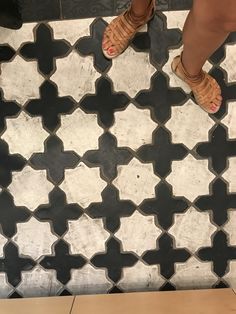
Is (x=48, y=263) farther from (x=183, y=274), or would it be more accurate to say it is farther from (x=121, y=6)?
(x=121, y=6)

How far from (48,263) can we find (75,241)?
3.6 inches

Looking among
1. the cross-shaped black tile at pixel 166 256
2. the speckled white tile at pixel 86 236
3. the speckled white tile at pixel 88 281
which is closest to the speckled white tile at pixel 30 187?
the speckled white tile at pixel 86 236

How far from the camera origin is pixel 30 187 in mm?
1239

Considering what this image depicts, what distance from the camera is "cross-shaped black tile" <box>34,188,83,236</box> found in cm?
124

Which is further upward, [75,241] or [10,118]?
[10,118]

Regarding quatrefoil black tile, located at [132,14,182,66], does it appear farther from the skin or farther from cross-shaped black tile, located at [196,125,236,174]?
cross-shaped black tile, located at [196,125,236,174]

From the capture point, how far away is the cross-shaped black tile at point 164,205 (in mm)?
1221

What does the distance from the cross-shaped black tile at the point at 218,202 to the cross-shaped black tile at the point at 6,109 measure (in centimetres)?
52

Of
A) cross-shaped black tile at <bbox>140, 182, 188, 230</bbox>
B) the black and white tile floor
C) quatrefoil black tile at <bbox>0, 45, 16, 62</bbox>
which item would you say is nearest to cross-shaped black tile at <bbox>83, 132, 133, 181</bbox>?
the black and white tile floor

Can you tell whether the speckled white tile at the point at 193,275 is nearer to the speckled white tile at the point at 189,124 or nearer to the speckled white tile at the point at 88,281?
the speckled white tile at the point at 88,281

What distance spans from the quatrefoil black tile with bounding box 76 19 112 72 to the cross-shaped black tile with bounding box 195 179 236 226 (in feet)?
1.34

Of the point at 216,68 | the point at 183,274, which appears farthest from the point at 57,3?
the point at 183,274

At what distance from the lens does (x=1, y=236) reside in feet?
4.11

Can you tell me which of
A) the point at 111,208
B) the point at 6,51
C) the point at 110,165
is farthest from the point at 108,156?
the point at 6,51
